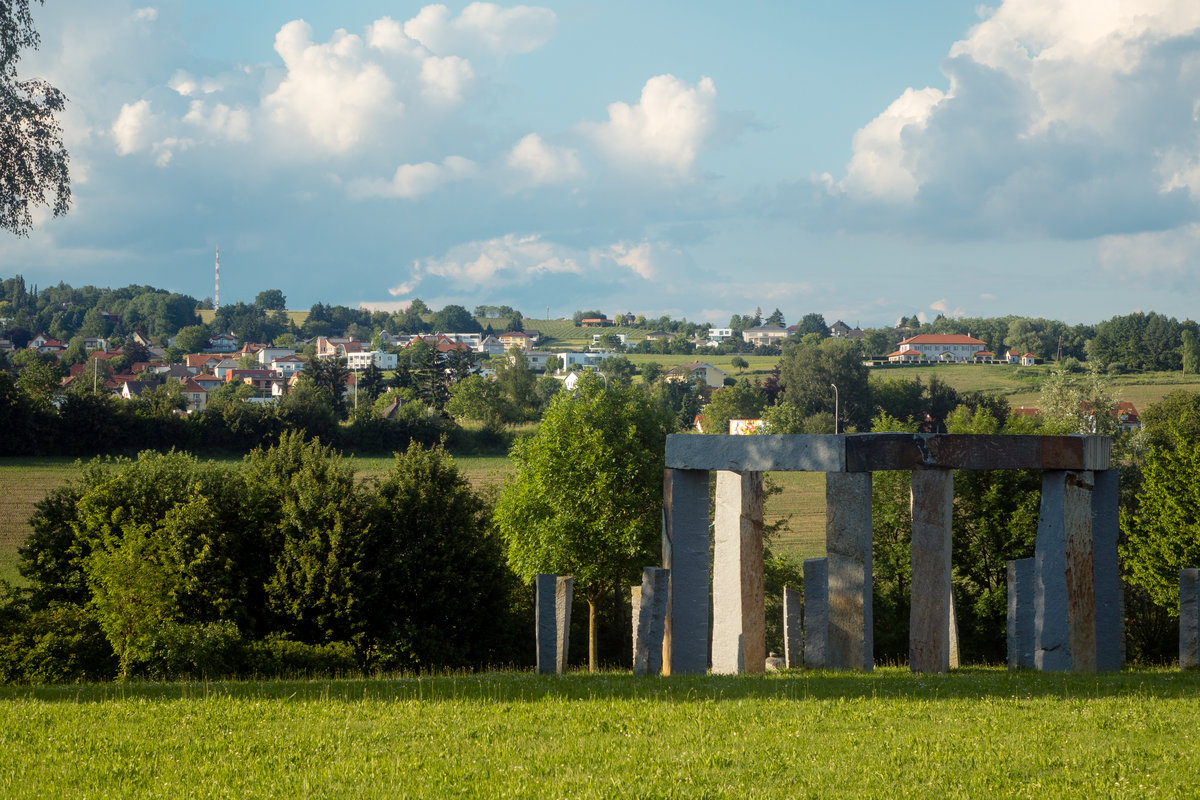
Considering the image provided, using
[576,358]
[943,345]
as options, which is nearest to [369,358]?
[576,358]

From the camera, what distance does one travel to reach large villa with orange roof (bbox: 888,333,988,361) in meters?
164

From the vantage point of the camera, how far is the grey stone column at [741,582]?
56.8 ft

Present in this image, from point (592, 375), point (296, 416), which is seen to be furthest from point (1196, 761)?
point (296, 416)

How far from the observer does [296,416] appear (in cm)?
7538

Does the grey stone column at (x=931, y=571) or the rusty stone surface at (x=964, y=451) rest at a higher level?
the rusty stone surface at (x=964, y=451)

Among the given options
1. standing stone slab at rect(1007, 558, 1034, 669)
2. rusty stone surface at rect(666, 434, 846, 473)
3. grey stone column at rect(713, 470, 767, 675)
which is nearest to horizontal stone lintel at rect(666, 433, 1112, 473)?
rusty stone surface at rect(666, 434, 846, 473)

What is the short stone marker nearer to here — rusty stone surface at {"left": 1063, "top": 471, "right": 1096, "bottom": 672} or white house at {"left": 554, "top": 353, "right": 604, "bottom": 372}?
rusty stone surface at {"left": 1063, "top": 471, "right": 1096, "bottom": 672}

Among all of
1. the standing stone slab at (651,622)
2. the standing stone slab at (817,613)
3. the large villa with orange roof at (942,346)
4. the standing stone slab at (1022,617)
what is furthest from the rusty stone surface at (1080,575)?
the large villa with orange roof at (942,346)

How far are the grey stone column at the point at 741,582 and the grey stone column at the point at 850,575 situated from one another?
4.90ft

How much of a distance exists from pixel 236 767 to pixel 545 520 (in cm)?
2226

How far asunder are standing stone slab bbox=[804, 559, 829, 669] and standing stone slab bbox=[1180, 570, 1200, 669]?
255 inches

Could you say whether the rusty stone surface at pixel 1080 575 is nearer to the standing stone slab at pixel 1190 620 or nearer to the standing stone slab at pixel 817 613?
the standing stone slab at pixel 1190 620

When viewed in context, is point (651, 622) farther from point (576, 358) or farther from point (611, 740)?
point (576, 358)

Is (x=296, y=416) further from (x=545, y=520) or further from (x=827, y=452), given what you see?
(x=827, y=452)
